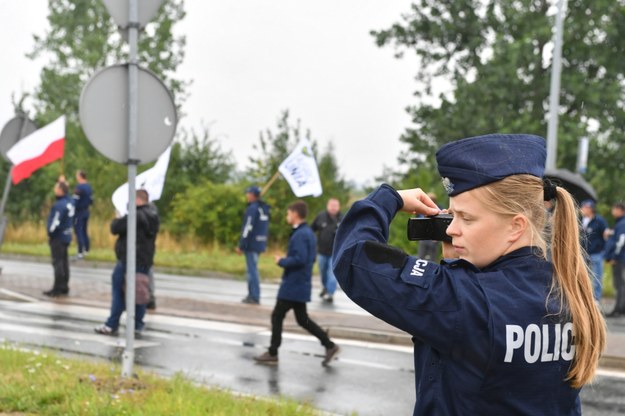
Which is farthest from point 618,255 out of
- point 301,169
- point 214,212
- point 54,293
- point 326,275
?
point 214,212

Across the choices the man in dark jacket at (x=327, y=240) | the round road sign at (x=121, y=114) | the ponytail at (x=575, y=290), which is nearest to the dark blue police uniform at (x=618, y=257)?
the man in dark jacket at (x=327, y=240)

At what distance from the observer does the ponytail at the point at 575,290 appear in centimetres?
202

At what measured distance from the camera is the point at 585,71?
95.0 ft

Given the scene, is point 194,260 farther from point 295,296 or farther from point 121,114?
point 121,114

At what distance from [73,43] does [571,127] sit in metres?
26.7

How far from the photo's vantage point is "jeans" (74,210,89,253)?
21.2m

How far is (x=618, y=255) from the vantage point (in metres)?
13.4

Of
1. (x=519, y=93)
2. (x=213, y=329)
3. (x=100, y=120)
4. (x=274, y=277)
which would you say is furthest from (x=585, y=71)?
(x=100, y=120)

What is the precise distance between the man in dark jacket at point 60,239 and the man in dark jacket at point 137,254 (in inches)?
121

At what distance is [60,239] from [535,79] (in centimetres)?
1911

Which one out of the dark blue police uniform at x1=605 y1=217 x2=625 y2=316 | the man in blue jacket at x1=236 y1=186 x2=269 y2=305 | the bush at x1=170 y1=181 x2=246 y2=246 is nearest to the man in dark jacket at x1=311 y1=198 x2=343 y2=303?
the man in blue jacket at x1=236 y1=186 x2=269 y2=305

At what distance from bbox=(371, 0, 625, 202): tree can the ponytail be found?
24378 millimetres

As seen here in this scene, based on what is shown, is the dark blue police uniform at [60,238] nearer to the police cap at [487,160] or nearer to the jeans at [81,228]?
the jeans at [81,228]

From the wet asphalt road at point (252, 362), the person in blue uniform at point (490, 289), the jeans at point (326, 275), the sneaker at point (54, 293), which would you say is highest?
the person in blue uniform at point (490, 289)
